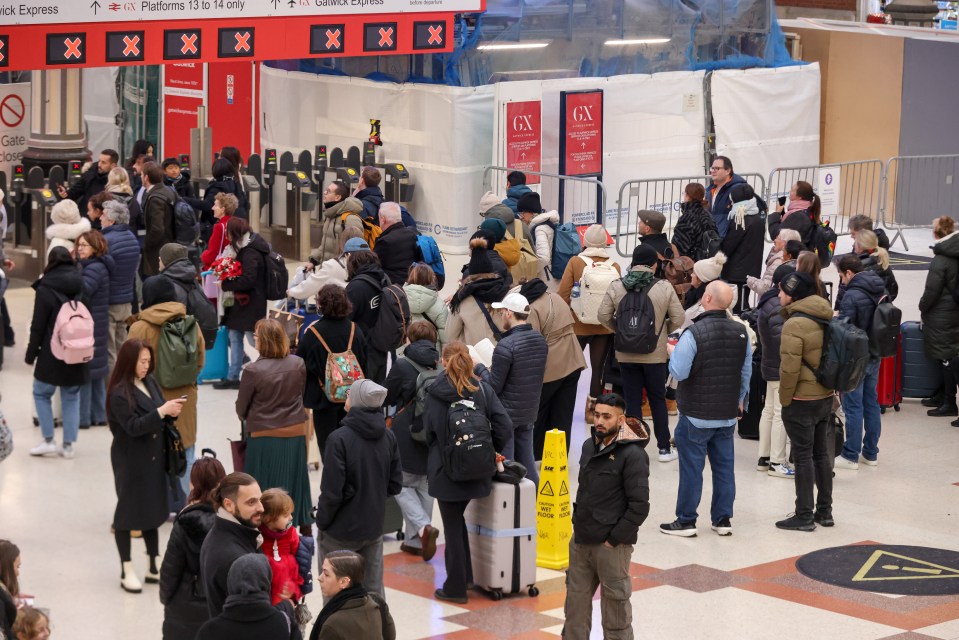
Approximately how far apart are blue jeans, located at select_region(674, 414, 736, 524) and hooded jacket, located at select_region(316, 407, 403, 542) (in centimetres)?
286

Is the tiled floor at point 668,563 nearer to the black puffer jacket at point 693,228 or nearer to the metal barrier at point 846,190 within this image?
the black puffer jacket at point 693,228

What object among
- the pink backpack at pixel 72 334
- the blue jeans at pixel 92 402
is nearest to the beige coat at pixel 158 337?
the pink backpack at pixel 72 334

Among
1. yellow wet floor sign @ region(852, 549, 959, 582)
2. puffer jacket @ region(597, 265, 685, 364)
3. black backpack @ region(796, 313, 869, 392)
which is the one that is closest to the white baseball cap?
puffer jacket @ region(597, 265, 685, 364)

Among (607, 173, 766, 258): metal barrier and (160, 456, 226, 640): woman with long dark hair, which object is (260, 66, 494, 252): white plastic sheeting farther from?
(160, 456, 226, 640): woman with long dark hair

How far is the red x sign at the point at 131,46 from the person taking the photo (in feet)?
51.0

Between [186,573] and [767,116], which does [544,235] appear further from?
[767,116]

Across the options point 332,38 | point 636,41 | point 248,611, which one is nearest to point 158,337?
point 248,611

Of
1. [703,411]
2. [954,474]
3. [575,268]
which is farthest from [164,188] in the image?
[954,474]

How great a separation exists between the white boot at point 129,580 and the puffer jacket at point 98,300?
3.16 meters

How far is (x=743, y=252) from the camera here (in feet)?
48.5

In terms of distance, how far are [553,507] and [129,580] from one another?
2.71 m

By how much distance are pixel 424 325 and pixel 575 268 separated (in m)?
3.17

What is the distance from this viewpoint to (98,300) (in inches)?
469

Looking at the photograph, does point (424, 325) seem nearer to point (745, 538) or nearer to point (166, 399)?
point (166, 399)
